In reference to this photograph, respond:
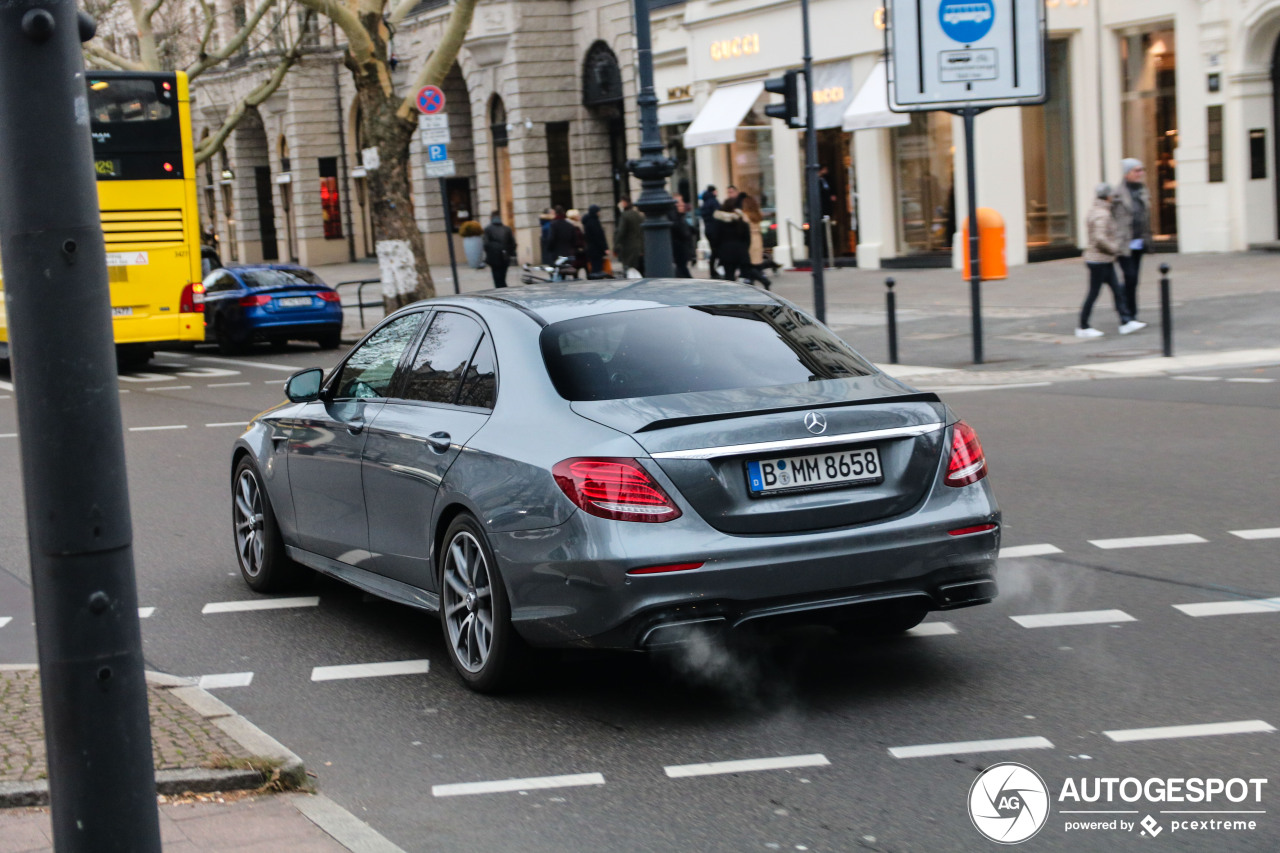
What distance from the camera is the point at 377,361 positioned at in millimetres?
7000

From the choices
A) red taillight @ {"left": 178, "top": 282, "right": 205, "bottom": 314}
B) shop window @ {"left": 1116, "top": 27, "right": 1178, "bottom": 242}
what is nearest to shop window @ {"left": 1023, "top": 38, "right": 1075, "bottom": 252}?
shop window @ {"left": 1116, "top": 27, "right": 1178, "bottom": 242}

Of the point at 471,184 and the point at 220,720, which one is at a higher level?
the point at 471,184

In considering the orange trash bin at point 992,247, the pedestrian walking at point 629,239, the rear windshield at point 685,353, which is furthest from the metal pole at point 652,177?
the rear windshield at point 685,353

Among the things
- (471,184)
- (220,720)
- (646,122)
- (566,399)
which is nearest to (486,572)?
(566,399)

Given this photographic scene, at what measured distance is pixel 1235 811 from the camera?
436 centimetres

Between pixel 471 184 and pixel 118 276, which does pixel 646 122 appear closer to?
pixel 118 276

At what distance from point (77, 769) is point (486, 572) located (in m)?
2.54

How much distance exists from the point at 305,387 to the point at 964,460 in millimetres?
3015

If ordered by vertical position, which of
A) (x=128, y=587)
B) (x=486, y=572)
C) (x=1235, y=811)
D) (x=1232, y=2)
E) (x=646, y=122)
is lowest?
(x=1235, y=811)

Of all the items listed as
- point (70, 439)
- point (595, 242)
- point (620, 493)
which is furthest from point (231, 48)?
point (70, 439)

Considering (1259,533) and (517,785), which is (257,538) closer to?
(517,785)

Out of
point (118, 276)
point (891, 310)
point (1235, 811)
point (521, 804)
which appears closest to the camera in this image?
point (1235, 811)

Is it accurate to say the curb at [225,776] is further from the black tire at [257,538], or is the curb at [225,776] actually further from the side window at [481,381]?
the black tire at [257,538]

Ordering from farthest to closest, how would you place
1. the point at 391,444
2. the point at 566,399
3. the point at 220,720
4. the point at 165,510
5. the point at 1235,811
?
the point at 165,510
the point at 391,444
the point at 566,399
the point at 220,720
the point at 1235,811
